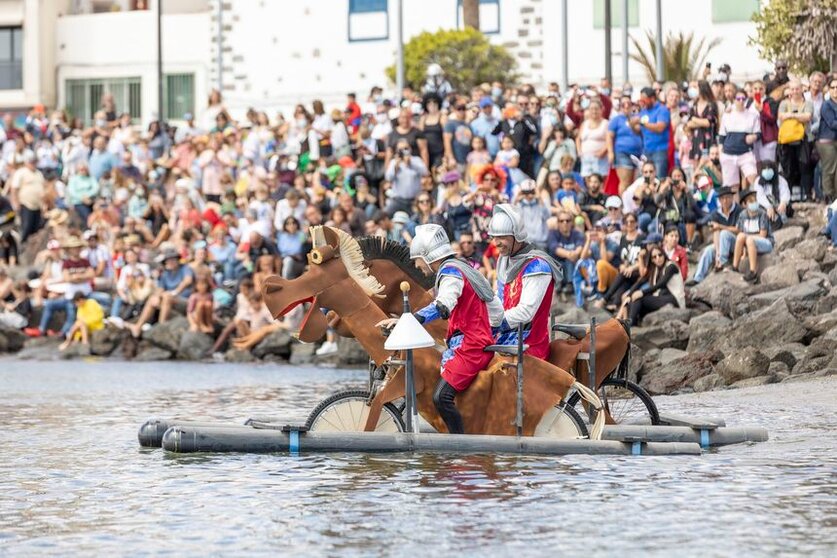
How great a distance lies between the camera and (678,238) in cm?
2745

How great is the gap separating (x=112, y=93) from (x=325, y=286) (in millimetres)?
44580

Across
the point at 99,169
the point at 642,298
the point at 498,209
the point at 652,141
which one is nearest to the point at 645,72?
the point at 99,169

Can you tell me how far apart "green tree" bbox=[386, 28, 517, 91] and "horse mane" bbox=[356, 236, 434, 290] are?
31109mm

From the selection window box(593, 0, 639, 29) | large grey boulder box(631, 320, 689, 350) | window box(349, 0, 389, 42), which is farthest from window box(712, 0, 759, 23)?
large grey boulder box(631, 320, 689, 350)

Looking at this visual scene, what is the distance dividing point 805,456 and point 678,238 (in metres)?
12.9

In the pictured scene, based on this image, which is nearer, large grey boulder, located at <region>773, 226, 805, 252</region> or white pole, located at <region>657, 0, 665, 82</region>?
large grey boulder, located at <region>773, 226, 805, 252</region>

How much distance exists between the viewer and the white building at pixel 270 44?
4709 cm

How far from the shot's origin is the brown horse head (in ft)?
50.8

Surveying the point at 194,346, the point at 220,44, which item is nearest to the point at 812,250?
the point at 194,346

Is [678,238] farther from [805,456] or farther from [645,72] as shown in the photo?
[645,72]

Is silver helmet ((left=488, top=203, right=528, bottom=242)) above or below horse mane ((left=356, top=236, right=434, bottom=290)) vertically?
above

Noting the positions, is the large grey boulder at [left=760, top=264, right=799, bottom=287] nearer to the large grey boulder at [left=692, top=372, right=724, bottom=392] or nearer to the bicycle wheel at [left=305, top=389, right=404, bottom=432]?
the large grey boulder at [left=692, top=372, right=724, bottom=392]

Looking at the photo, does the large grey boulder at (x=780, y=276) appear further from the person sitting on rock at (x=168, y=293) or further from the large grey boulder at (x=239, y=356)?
the person sitting on rock at (x=168, y=293)

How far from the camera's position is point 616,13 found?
156 feet
